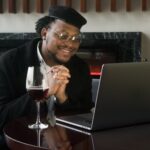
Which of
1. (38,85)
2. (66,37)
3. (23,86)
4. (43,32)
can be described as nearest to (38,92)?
(38,85)

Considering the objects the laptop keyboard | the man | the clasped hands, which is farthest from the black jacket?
the laptop keyboard

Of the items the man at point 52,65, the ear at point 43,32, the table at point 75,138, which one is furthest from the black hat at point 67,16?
the table at point 75,138

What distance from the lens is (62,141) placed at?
1.26 metres

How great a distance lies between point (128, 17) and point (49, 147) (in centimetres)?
267

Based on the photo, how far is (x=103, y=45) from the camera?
3736 millimetres

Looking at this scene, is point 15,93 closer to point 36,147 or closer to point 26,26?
point 36,147

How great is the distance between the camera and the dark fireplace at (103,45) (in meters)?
3.67

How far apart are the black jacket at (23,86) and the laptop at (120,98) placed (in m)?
Result: 0.31

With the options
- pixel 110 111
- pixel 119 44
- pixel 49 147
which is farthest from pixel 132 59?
pixel 49 147

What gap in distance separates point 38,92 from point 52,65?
1.92ft

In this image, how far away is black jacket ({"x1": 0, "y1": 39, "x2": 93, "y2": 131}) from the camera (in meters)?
1.74

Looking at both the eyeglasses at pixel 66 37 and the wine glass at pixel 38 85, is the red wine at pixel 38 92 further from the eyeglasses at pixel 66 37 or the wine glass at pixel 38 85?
the eyeglasses at pixel 66 37

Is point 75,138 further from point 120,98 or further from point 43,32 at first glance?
point 43,32

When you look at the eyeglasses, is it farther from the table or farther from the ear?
the table
